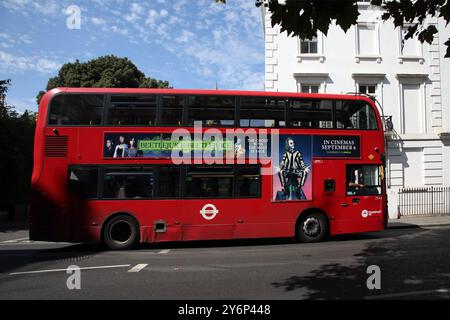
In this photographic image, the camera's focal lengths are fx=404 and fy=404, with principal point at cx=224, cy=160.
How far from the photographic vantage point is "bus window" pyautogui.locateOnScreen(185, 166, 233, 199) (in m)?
11.2

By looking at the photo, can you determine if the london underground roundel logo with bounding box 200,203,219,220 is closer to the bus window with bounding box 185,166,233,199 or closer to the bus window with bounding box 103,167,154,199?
the bus window with bounding box 185,166,233,199

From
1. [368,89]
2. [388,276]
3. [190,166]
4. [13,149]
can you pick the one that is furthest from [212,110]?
[13,149]

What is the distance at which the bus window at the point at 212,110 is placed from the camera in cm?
1127

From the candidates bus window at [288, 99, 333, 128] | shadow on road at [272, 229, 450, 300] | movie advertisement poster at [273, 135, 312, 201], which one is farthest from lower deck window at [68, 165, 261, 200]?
shadow on road at [272, 229, 450, 300]

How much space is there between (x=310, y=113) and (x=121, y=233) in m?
6.38

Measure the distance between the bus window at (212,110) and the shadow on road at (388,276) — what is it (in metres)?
4.99

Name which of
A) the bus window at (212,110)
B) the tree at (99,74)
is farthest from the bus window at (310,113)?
the tree at (99,74)

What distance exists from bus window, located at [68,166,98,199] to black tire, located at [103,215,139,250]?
0.90 meters

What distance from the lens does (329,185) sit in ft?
39.4

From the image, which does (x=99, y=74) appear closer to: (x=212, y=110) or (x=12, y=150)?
(x=12, y=150)

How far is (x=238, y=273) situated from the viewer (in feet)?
25.0

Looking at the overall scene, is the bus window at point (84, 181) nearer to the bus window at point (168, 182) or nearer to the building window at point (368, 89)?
the bus window at point (168, 182)
